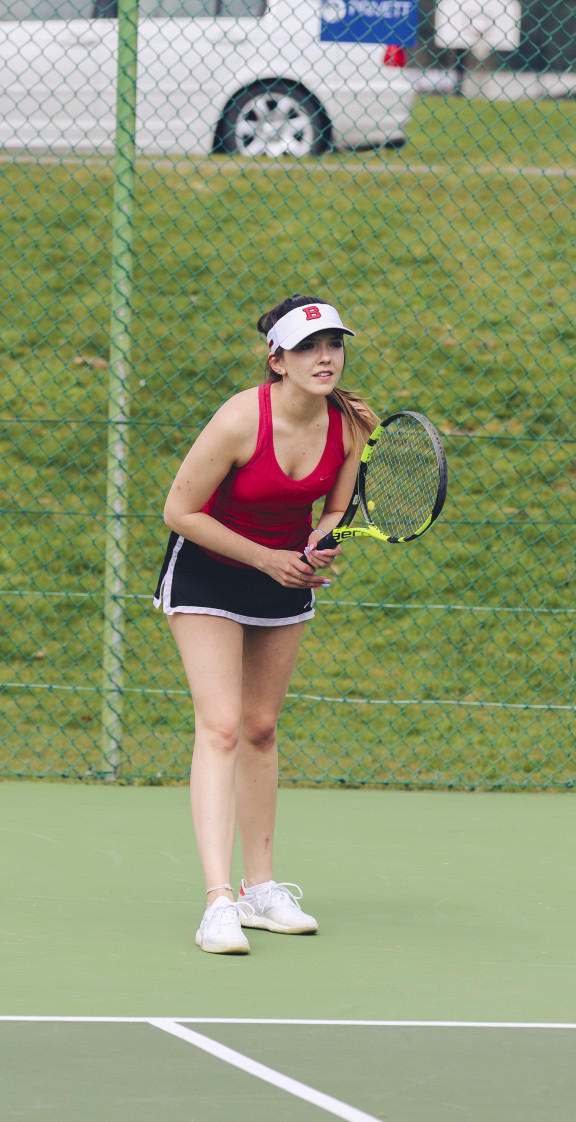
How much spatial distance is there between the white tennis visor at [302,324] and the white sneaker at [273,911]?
145 cm

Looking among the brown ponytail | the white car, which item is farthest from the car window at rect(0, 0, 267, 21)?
the brown ponytail

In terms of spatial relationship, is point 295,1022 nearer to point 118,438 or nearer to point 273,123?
point 118,438

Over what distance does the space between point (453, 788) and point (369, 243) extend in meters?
5.01

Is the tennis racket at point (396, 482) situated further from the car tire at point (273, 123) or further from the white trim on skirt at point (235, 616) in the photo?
the car tire at point (273, 123)

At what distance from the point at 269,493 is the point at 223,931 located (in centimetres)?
110

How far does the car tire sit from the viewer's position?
975 cm

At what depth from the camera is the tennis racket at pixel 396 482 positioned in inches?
169

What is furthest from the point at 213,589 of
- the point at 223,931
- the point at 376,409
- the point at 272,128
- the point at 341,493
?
the point at 272,128

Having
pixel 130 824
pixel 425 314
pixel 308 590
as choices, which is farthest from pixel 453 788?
pixel 425 314

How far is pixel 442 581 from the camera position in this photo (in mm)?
8125

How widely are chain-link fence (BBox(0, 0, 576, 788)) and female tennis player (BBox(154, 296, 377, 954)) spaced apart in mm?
2017

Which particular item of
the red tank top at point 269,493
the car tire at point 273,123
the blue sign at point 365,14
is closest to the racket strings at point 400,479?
the red tank top at point 269,493

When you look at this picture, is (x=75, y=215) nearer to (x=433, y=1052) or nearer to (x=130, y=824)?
(x=130, y=824)

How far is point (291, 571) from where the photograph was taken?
13.3 ft
